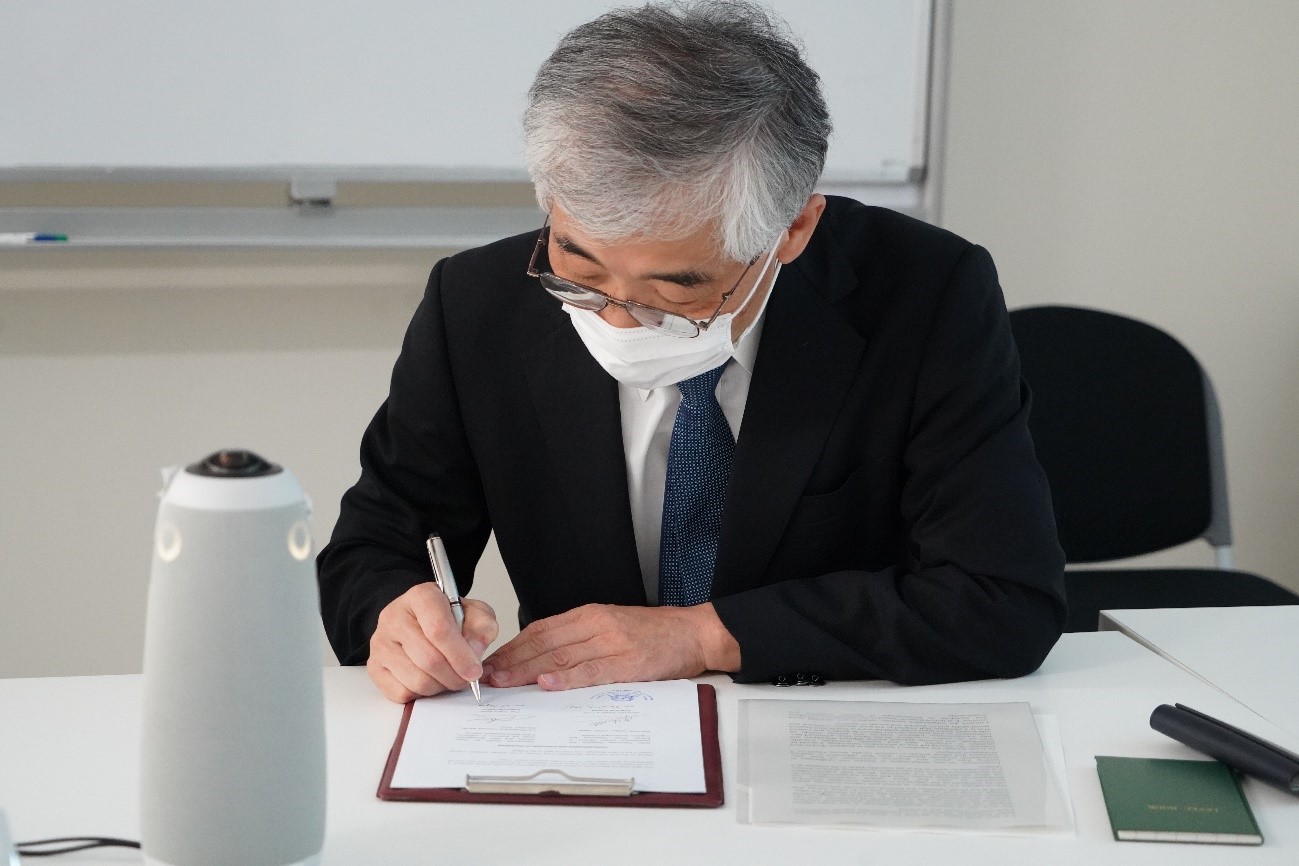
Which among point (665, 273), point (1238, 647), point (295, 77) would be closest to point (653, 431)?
point (665, 273)

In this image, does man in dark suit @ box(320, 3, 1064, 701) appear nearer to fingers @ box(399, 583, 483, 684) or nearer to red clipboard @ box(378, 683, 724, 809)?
fingers @ box(399, 583, 483, 684)

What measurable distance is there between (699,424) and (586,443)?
136mm

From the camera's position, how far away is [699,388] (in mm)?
1501

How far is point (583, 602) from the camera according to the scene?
1.63 metres

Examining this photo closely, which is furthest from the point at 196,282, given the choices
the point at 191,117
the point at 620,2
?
the point at 620,2

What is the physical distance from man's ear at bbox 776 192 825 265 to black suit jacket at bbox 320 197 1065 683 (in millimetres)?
106

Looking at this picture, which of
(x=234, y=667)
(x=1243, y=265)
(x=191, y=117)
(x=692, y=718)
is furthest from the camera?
(x=1243, y=265)

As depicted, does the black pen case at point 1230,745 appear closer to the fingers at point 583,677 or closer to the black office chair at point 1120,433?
the fingers at point 583,677

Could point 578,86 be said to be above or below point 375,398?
above

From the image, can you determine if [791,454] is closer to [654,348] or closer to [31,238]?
[654,348]

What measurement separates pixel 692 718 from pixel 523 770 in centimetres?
19

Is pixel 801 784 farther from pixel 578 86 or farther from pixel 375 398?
pixel 375 398

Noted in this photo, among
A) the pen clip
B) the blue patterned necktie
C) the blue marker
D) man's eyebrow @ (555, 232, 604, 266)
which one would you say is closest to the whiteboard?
the blue marker

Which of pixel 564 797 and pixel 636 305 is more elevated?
pixel 636 305
